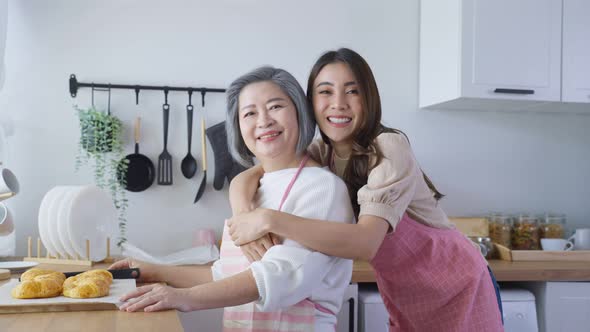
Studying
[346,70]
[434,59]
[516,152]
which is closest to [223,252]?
[346,70]

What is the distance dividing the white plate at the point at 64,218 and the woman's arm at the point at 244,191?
741mm

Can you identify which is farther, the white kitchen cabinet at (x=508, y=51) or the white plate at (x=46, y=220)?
the white kitchen cabinet at (x=508, y=51)

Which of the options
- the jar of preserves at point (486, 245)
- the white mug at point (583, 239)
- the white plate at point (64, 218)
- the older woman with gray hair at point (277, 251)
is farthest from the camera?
the white mug at point (583, 239)

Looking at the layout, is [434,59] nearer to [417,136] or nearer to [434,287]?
[417,136]

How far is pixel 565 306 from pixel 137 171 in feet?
5.70

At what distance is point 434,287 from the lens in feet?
4.66

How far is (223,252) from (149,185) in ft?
4.07

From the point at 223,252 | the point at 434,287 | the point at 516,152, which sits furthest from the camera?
the point at 516,152

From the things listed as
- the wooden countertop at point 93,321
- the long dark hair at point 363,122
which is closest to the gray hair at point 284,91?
the long dark hair at point 363,122

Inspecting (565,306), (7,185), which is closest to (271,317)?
(7,185)

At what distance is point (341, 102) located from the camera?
1279mm

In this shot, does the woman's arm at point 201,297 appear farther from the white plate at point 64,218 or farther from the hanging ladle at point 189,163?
the hanging ladle at point 189,163

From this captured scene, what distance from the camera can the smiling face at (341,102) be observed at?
1289 millimetres

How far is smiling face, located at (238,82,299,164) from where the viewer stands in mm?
1164
